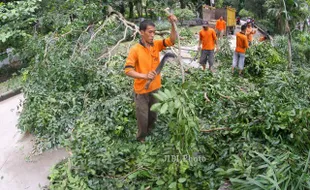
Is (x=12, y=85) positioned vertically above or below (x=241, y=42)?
below

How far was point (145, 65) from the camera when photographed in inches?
131

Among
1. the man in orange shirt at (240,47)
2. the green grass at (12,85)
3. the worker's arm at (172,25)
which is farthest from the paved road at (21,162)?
the man in orange shirt at (240,47)

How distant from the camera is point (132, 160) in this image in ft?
11.2

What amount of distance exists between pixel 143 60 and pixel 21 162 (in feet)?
7.43

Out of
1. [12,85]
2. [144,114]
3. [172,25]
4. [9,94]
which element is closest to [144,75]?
[172,25]

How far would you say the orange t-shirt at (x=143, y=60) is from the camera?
128 inches

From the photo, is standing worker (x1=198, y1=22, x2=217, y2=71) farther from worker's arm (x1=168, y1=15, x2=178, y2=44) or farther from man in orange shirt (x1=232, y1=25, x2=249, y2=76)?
worker's arm (x1=168, y1=15, x2=178, y2=44)

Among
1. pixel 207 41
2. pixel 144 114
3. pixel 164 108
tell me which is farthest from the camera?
pixel 207 41

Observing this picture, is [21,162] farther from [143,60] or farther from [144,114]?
[143,60]

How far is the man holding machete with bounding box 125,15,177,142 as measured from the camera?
3.16 m

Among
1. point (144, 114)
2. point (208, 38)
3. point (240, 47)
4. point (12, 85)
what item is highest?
point (208, 38)

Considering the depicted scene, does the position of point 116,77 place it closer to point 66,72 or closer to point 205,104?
point 66,72

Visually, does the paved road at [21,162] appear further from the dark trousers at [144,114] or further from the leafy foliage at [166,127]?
the dark trousers at [144,114]

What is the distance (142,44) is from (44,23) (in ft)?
17.5
